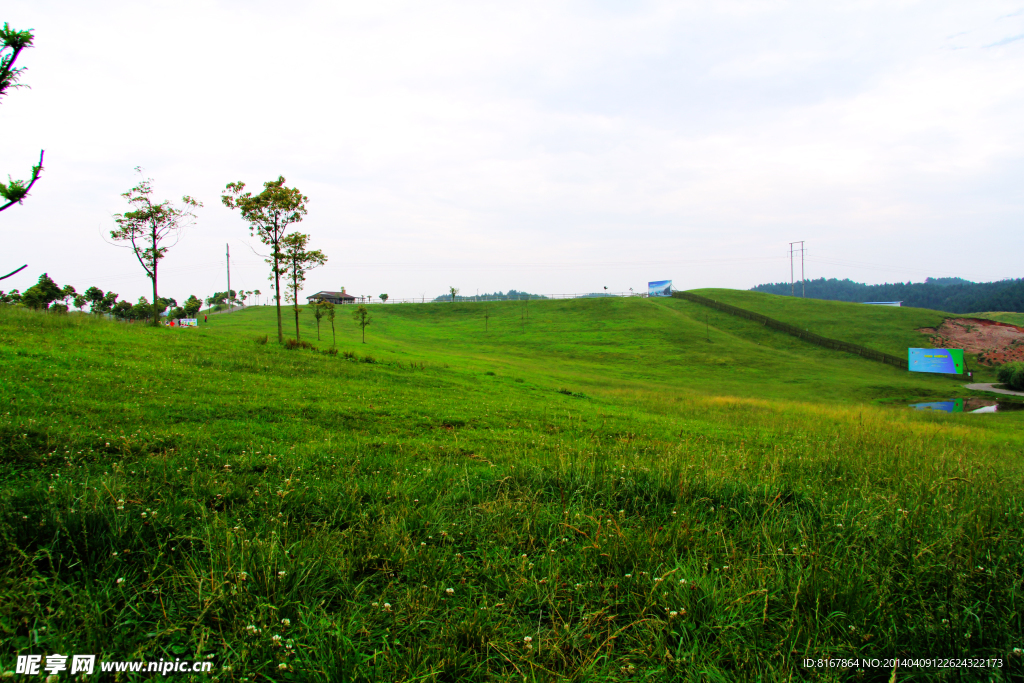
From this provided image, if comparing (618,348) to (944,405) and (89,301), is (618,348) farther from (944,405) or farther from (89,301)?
(89,301)

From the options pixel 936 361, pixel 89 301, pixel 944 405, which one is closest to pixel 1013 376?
pixel 936 361

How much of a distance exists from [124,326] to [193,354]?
9.73m

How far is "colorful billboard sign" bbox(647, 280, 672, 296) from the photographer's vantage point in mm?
114562

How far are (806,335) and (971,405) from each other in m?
32.3

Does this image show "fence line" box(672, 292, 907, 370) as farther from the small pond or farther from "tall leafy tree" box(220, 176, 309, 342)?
"tall leafy tree" box(220, 176, 309, 342)

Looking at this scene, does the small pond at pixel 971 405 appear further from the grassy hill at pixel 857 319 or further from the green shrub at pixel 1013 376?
the grassy hill at pixel 857 319

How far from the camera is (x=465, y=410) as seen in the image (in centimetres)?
1396

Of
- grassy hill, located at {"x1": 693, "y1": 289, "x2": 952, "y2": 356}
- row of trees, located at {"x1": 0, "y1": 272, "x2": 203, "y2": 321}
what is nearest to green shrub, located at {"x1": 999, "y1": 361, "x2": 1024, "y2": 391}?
grassy hill, located at {"x1": 693, "y1": 289, "x2": 952, "y2": 356}

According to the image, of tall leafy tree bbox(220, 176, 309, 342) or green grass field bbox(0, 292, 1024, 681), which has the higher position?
tall leafy tree bbox(220, 176, 309, 342)

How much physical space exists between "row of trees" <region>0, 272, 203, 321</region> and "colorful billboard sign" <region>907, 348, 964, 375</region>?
7969 cm

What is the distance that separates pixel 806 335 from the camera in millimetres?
72000

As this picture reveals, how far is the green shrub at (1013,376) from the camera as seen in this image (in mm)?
48844

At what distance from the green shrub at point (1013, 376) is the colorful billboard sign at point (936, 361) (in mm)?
6006

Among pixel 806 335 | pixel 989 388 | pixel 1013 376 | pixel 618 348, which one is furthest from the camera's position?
pixel 806 335
